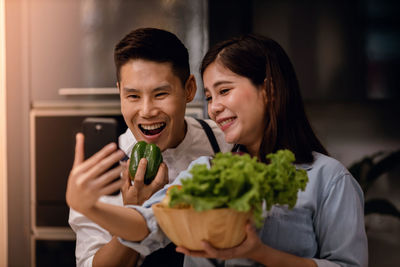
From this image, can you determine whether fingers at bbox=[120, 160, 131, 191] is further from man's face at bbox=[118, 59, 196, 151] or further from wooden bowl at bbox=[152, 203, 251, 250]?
wooden bowl at bbox=[152, 203, 251, 250]

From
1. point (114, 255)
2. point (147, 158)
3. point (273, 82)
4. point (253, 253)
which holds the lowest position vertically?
point (114, 255)

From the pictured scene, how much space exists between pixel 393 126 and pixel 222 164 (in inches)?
79.2

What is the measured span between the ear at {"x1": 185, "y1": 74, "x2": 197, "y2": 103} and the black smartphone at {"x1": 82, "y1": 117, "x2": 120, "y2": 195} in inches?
9.4

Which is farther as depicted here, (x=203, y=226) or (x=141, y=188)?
(x=141, y=188)

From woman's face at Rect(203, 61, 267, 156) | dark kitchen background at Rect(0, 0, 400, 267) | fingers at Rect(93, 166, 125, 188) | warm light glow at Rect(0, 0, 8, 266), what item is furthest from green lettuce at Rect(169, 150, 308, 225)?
warm light glow at Rect(0, 0, 8, 266)

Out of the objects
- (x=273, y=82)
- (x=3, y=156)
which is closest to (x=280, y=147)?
(x=273, y=82)

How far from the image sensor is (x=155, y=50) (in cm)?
124

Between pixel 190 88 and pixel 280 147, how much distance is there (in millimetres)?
326

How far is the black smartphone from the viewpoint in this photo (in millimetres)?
1235

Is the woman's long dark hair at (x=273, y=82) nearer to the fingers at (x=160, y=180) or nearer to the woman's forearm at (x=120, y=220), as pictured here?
the fingers at (x=160, y=180)

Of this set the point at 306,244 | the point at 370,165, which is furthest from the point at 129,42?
the point at 370,165

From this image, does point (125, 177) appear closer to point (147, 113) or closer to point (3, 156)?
point (147, 113)

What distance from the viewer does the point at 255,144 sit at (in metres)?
1.21

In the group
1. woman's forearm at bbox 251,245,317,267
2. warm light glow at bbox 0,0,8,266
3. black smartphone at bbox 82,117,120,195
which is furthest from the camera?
warm light glow at bbox 0,0,8,266
